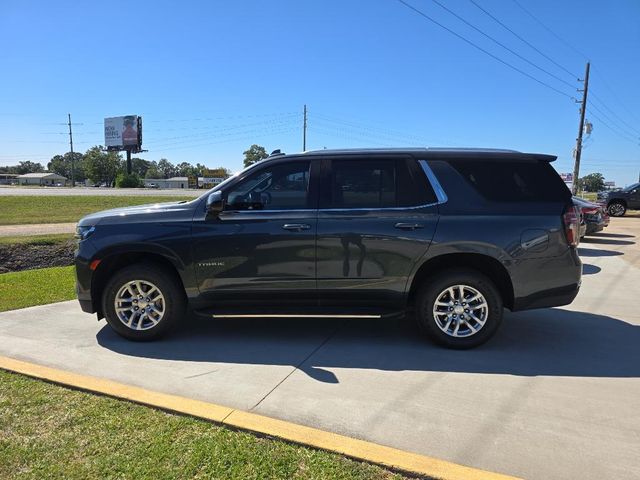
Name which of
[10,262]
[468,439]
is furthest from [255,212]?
[10,262]

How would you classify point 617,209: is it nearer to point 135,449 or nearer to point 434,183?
point 434,183

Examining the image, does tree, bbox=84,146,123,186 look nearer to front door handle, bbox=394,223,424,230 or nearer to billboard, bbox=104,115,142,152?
billboard, bbox=104,115,142,152

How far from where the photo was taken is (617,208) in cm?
2544

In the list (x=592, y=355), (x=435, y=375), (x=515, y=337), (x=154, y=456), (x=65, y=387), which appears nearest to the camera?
(x=154, y=456)

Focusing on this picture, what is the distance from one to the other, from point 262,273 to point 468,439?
243 centimetres

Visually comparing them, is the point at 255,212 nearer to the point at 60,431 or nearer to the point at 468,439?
the point at 60,431

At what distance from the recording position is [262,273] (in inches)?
187

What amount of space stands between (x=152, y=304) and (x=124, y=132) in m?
86.8

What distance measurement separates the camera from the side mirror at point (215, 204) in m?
4.72

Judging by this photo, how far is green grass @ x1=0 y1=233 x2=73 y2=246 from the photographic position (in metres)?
10.9

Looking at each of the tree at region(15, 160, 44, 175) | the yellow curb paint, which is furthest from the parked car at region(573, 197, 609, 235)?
the tree at region(15, 160, 44, 175)

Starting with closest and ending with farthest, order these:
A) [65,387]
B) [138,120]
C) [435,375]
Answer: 1. [65,387]
2. [435,375]
3. [138,120]

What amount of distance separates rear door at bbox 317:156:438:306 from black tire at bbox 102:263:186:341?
58.1 inches

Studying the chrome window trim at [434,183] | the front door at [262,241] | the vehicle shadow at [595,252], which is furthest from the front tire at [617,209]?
the front door at [262,241]
